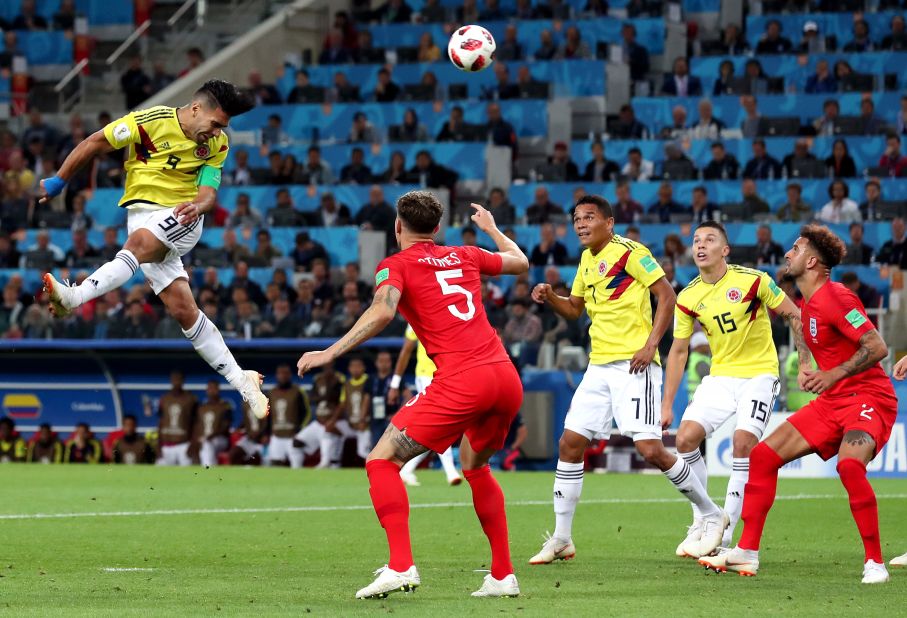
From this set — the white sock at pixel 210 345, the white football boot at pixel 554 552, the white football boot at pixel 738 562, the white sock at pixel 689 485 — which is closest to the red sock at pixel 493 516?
the white football boot at pixel 738 562

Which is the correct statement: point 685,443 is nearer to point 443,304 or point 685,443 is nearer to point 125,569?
point 443,304

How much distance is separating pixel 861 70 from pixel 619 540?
17.2 meters

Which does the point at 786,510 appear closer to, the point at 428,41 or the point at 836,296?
the point at 836,296

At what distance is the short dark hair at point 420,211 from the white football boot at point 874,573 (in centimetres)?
332

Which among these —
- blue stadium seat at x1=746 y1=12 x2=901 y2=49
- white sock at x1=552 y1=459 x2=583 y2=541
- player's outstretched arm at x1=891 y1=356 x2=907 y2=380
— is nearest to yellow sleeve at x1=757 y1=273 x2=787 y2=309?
player's outstretched arm at x1=891 y1=356 x2=907 y2=380

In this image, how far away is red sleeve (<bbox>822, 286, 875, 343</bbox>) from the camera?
930 centimetres

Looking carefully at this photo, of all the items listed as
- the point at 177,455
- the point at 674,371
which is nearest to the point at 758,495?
the point at 674,371

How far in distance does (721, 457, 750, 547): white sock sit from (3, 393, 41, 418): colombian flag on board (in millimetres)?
16178

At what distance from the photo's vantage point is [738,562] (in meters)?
9.62

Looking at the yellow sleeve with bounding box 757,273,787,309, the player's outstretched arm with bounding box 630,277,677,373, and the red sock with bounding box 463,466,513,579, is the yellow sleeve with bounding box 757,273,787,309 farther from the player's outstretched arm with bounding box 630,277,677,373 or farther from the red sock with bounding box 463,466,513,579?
the red sock with bounding box 463,466,513,579

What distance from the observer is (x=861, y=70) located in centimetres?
2700

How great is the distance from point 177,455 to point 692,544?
13.9 m

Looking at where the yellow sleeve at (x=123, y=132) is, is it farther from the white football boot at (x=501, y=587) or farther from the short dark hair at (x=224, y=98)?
the white football boot at (x=501, y=587)

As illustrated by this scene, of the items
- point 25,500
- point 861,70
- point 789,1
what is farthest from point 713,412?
point 789,1
